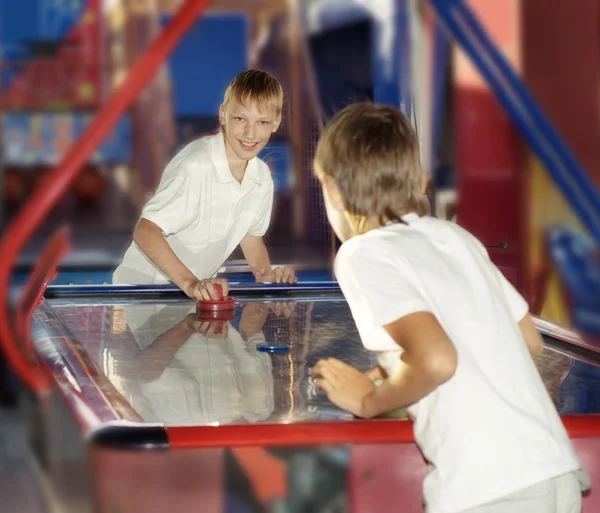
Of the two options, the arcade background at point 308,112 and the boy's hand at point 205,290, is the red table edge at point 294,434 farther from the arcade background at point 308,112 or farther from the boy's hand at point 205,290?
the boy's hand at point 205,290

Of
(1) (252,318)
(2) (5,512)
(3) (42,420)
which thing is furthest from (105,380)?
(2) (5,512)

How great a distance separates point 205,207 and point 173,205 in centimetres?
9

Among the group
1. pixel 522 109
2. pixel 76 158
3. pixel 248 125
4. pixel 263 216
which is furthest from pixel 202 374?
pixel 522 109

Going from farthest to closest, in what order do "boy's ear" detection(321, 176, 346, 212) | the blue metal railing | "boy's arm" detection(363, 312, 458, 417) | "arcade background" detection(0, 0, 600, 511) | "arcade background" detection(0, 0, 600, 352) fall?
1. the blue metal railing
2. "arcade background" detection(0, 0, 600, 352)
3. "arcade background" detection(0, 0, 600, 511)
4. "boy's ear" detection(321, 176, 346, 212)
5. "boy's arm" detection(363, 312, 458, 417)

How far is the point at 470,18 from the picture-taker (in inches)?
122

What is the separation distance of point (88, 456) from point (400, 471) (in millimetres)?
285

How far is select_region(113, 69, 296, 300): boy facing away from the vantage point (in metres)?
1.78

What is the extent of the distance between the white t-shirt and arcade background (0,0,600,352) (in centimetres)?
97

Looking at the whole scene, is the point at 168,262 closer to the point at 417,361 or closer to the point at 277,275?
the point at 277,275

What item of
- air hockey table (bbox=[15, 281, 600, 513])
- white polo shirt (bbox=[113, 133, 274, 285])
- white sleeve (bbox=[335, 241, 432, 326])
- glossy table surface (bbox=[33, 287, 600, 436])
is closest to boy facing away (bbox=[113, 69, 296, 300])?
white polo shirt (bbox=[113, 133, 274, 285])

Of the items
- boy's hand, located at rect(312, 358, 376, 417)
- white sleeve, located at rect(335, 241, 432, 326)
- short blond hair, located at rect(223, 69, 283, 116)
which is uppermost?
short blond hair, located at rect(223, 69, 283, 116)

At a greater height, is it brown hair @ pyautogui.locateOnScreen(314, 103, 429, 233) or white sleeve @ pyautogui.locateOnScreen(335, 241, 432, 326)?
brown hair @ pyautogui.locateOnScreen(314, 103, 429, 233)

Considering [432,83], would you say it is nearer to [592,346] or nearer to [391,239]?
[592,346]

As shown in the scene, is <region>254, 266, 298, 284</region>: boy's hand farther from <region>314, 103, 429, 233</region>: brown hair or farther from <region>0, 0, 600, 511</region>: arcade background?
<region>314, 103, 429, 233</region>: brown hair
